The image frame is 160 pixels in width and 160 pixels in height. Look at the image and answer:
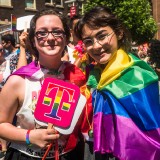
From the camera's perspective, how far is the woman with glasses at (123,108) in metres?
1.72

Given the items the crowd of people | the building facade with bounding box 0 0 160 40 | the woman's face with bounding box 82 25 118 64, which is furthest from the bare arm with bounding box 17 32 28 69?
the building facade with bounding box 0 0 160 40

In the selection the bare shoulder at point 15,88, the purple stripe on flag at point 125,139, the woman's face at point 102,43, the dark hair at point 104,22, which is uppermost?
the dark hair at point 104,22

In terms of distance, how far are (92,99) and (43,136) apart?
0.35m

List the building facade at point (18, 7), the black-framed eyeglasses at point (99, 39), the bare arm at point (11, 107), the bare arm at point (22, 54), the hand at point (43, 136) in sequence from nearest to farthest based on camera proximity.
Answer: the hand at point (43, 136)
the bare arm at point (11, 107)
the black-framed eyeglasses at point (99, 39)
the bare arm at point (22, 54)
the building facade at point (18, 7)

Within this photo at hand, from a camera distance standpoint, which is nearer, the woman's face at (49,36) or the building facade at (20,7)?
the woman's face at (49,36)

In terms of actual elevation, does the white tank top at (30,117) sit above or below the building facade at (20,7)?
below

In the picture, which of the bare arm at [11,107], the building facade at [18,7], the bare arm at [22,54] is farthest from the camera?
the building facade at [18,7]

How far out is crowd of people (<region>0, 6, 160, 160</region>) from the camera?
68.2 inches

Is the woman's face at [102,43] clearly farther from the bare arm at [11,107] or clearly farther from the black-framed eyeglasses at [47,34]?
the bare arm at [11,107]

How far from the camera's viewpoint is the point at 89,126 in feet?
6.20

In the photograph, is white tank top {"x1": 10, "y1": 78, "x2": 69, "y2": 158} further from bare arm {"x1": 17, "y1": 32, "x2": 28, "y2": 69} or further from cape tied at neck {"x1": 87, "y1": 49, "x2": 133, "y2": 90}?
bare arm {"x1": 17, "y1": 32, "x2": 28, "y2": 69}

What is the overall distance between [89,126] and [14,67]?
1917 millimetres

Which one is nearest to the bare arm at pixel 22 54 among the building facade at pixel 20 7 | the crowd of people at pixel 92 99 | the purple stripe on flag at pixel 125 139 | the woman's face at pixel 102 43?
the crowd of people at pixel 92 99

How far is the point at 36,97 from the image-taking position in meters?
1.85
